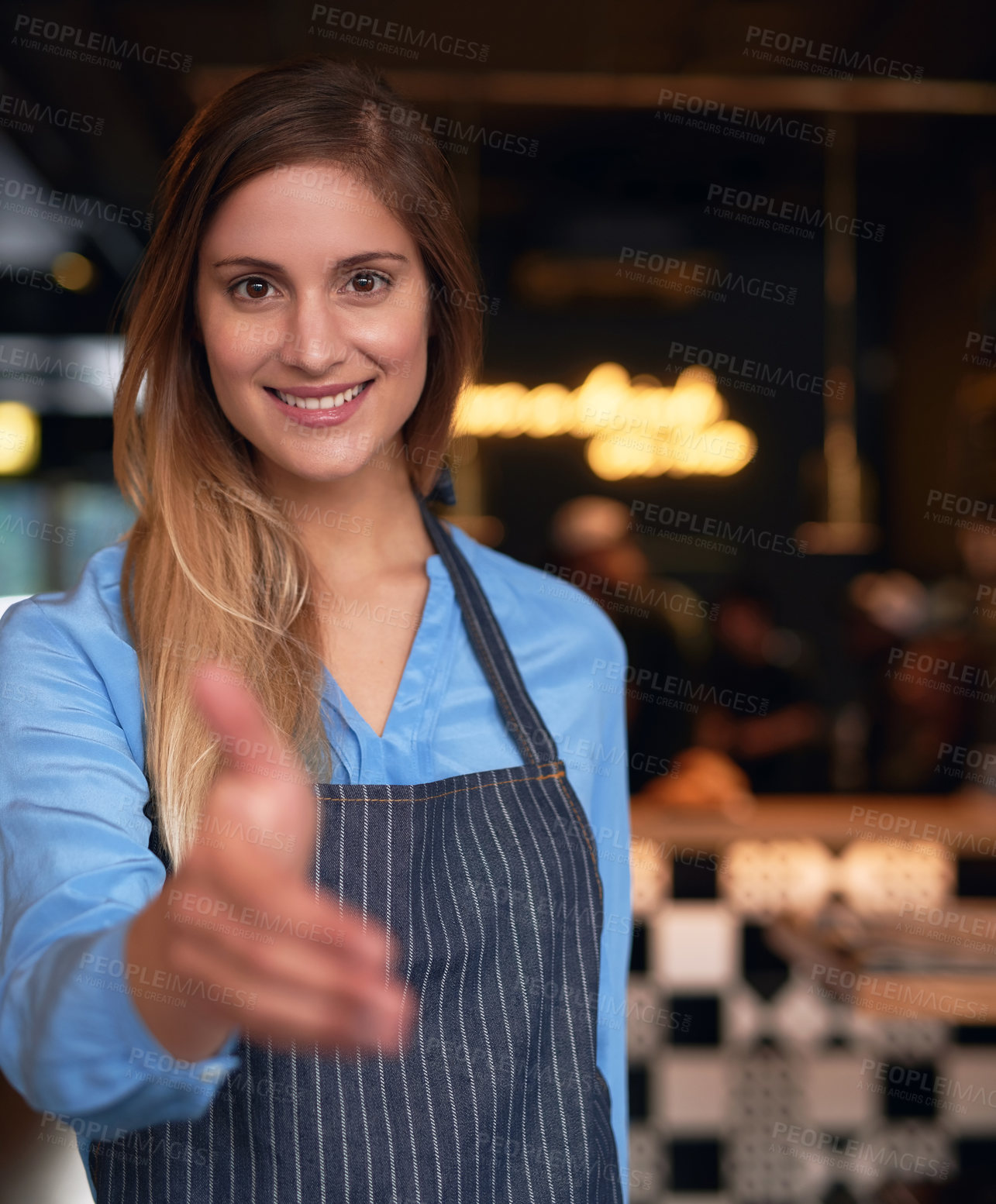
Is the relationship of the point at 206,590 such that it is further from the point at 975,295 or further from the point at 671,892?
the point at 975,295

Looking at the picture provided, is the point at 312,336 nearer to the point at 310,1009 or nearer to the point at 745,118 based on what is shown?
the point at 310,1009

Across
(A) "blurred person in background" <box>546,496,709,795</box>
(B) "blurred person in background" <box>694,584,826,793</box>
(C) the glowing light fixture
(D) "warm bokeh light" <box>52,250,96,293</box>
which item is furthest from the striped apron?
(C) the glowing light fixture

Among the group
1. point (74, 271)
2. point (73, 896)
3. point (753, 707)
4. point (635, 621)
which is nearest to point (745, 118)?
point (635, 621)

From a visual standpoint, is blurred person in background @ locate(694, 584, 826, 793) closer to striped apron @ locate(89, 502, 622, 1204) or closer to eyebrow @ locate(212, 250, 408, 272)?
striped apron @ locate(89, 502, 622, 1204)

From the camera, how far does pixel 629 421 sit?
17.7 feet

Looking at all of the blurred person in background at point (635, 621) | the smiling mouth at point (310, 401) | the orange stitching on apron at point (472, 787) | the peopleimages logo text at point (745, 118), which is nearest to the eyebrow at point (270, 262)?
the smiling mouth at point (310, 401)

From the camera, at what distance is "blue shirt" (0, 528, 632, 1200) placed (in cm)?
70

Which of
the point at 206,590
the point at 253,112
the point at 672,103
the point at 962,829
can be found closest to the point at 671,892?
the point at 962,829

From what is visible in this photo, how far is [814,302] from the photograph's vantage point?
18.9 ft

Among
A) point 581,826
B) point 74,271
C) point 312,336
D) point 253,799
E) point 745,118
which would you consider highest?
point 745,118

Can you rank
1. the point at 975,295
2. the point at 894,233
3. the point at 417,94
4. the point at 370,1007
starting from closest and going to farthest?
the point at 370,1007
the point at 417,94
the point at 975,295
the point at 894,233

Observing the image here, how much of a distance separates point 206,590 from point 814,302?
17.2ft

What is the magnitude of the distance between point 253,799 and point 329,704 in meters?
0.61

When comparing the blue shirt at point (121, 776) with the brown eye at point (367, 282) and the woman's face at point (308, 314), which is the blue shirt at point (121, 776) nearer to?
the woman's face at point (308, 314)
